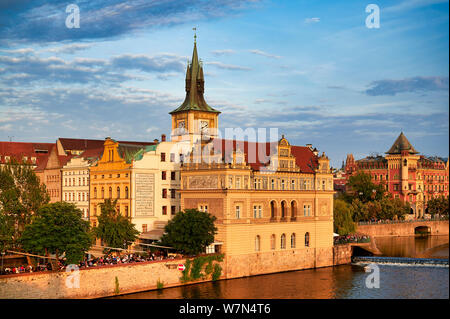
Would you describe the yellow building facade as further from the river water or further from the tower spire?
the tower spire

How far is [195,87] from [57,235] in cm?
3652

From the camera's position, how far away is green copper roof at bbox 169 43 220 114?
87500mm

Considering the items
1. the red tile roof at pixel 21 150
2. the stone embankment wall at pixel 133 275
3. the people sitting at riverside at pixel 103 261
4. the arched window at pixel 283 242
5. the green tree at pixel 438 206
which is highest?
the red tile roof at pixel 21 150

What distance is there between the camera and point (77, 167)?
85625 millimetres

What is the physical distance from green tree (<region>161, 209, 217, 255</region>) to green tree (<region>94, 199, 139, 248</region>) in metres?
5.71

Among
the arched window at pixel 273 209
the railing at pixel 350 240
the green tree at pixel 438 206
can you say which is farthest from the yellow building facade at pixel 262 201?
the green tree at pixel 438 206

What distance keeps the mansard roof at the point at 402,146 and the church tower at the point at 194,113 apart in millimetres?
71031

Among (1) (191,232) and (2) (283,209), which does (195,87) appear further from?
(1) (191,232)

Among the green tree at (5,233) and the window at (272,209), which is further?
the window at (272,209)

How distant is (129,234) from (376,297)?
84.0 feet

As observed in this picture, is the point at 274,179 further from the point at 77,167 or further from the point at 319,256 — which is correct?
the point at 77,167

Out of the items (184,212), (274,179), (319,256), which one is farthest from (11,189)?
(319,256)

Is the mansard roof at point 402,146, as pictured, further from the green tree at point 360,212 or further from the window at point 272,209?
the window at point 272,209

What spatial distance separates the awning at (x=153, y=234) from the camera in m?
71.2
